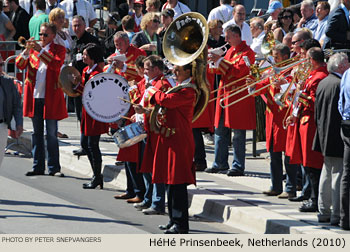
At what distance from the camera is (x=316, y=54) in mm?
11086

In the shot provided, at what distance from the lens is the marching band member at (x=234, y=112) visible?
13180 mm

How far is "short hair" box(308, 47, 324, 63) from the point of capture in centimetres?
1109

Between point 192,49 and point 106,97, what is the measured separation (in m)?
2.02

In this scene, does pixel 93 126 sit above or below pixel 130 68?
below

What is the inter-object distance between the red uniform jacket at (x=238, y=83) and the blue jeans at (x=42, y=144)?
249cm

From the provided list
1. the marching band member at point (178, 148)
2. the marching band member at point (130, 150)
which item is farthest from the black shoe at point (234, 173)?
the marching band member at point (178, 148)

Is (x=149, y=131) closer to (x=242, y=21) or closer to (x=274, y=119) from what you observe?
(x=274, y=119)

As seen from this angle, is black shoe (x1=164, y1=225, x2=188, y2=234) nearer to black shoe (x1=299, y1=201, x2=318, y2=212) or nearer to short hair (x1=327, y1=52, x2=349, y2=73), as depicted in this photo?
black shoe (x1=299, y1=201, x2=318, y2=212)

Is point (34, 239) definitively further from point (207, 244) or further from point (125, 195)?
point (125, 195)

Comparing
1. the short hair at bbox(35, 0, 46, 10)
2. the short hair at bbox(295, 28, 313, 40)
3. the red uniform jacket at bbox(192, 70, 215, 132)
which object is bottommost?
the red uniform jacket at bbox(192, 70, 215, 132)

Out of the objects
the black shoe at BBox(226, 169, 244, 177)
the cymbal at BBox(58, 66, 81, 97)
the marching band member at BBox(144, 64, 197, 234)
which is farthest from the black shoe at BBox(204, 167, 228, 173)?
the marching band member at BBox(144, 64, 197, 234)

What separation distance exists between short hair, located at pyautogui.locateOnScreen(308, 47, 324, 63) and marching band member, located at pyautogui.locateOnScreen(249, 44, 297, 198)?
809 millimetres

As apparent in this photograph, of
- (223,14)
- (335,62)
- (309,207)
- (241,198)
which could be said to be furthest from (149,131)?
(223,14)

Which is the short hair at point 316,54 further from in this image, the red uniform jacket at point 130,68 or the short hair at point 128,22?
the short hair at point 128,22
